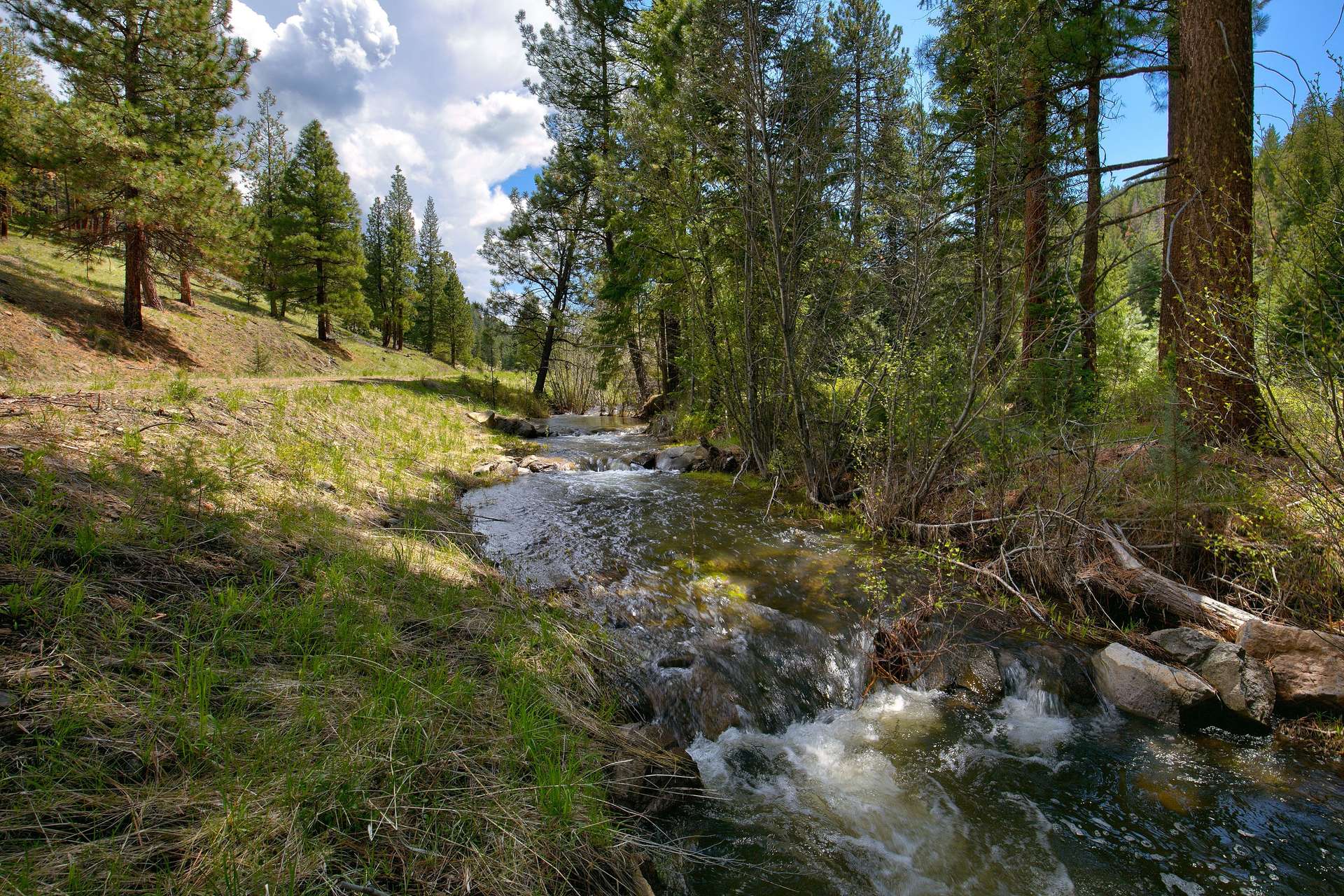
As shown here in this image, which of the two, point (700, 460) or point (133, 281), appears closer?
point (700, 460)

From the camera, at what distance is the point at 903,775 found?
3.41 m

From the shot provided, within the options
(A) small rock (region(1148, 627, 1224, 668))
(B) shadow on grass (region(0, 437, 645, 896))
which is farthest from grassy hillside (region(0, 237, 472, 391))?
(A) small rock (region(1148, 627, 1224, 668))

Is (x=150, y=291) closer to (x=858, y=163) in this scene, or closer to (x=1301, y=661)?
(x=858, y=163)

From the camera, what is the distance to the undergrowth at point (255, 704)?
170cm

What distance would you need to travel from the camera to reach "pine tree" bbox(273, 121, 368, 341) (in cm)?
2525

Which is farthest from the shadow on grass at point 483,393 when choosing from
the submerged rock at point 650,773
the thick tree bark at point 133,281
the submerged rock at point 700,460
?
the submerged rock at point 650,773

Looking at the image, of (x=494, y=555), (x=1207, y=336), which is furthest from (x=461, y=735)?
(x=1207, y=336)

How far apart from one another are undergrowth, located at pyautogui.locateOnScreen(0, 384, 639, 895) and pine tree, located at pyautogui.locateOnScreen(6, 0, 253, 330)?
10.8 meters

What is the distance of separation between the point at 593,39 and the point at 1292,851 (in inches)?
952

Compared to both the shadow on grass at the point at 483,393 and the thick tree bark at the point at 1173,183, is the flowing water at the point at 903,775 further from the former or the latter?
the shadow on grass at the point at 483,393

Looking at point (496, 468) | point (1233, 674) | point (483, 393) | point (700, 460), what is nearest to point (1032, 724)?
point (1233, 674)

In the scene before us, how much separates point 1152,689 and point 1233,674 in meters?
0.54

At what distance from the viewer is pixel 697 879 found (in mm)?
2521

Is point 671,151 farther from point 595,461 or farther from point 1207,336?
point 1207,336
